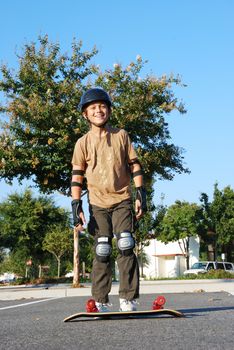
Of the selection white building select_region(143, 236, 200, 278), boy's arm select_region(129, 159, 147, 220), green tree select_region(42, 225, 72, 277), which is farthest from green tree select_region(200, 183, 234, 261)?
boy's arm select_region(129, 159, 147, 220)

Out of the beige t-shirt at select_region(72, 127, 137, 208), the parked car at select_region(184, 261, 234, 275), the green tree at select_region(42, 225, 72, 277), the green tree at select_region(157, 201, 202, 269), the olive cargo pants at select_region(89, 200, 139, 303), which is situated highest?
the green tree at select_region(157, 201, 202, 269)

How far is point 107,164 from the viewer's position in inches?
192

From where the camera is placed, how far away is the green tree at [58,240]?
129 feet

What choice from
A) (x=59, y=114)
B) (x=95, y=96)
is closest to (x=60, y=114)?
(x=59, y=114)

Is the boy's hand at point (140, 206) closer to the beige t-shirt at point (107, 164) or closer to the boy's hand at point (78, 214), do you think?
the beige t-shirt at point (107, 164)

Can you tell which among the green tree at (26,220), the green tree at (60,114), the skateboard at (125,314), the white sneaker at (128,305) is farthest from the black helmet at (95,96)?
the green tree at (26,220)

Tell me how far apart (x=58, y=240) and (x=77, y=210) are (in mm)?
37210

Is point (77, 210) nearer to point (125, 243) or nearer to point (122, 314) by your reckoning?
point (125, 243)

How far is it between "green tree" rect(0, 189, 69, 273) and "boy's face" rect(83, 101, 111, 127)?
33901 mm

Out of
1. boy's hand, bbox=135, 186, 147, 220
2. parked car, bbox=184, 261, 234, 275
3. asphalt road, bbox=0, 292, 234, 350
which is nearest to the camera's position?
asphalt road, bbox=0, 292, 234, 350

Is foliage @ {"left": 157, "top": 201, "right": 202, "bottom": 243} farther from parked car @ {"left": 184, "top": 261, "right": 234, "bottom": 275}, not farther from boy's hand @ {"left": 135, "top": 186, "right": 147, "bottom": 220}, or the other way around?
boy's hand @ {"left": 135, "top": 186, "right": 147, "bottom": 220}

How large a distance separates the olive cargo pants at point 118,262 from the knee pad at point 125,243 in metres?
0.04

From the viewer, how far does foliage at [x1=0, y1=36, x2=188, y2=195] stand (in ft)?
54.6

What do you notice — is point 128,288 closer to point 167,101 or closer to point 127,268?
point 127,268
